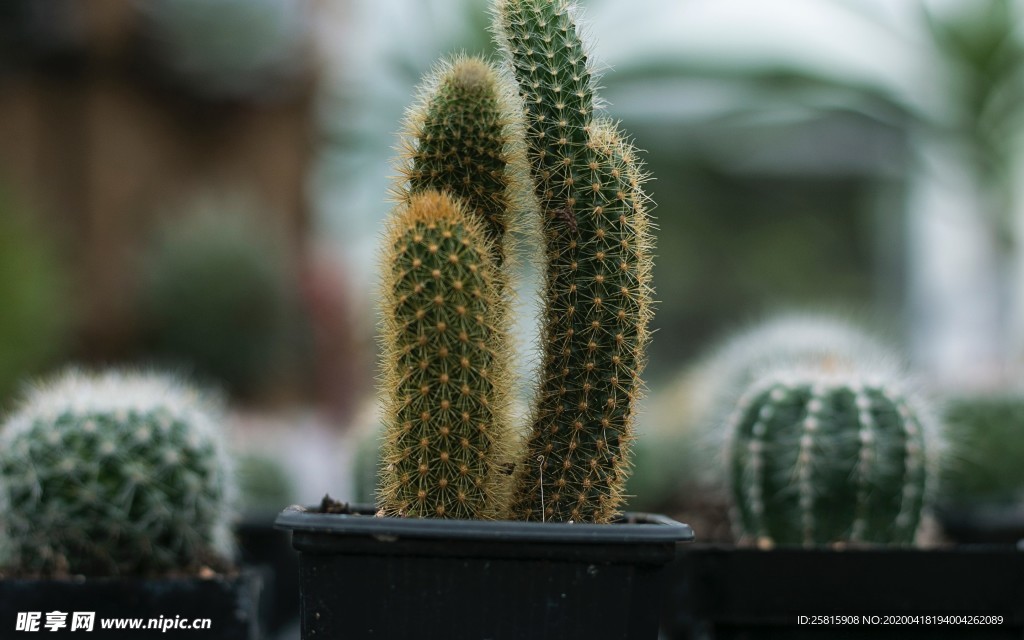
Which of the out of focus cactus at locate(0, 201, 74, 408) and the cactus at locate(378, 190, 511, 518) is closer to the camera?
the cactus at locate(378, 190, 511, 518)

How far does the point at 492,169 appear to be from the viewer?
206cm

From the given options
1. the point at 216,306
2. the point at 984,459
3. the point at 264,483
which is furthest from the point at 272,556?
the point at 216,306

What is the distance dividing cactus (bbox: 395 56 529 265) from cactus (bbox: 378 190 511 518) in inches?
5.2

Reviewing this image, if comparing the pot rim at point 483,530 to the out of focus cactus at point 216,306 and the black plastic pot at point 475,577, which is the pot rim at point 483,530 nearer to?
the black plastic pot at point 475,577

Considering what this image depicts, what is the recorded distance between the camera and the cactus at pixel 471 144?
2.03 metres

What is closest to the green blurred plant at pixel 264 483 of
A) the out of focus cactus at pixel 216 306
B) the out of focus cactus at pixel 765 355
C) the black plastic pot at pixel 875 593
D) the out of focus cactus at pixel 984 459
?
the out of focus cactus at pixel 765 355

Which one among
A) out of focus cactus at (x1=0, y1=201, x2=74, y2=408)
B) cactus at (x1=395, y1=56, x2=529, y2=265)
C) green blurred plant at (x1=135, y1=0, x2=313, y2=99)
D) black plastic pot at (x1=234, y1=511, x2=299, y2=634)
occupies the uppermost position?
green blurred plant at (x1=135, y1=0, x2=313, y2=99)

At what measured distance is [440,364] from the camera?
1.84m

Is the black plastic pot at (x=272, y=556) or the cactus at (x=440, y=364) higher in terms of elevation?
the cactus at (x=440, y=364)

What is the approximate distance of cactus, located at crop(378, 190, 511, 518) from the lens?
1826 mm

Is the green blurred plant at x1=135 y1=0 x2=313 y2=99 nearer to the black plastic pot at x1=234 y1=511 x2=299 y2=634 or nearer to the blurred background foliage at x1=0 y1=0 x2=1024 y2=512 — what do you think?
the blurred background foliage at x1=0 y1=0 x2=1024 y2=512

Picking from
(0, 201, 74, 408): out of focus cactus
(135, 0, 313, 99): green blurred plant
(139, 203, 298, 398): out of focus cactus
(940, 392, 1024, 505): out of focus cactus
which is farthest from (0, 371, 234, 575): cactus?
(135, 0, 313, 99): green blurred plant

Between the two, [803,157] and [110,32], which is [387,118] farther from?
[803,157]

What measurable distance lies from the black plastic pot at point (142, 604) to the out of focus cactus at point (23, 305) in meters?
4.98
